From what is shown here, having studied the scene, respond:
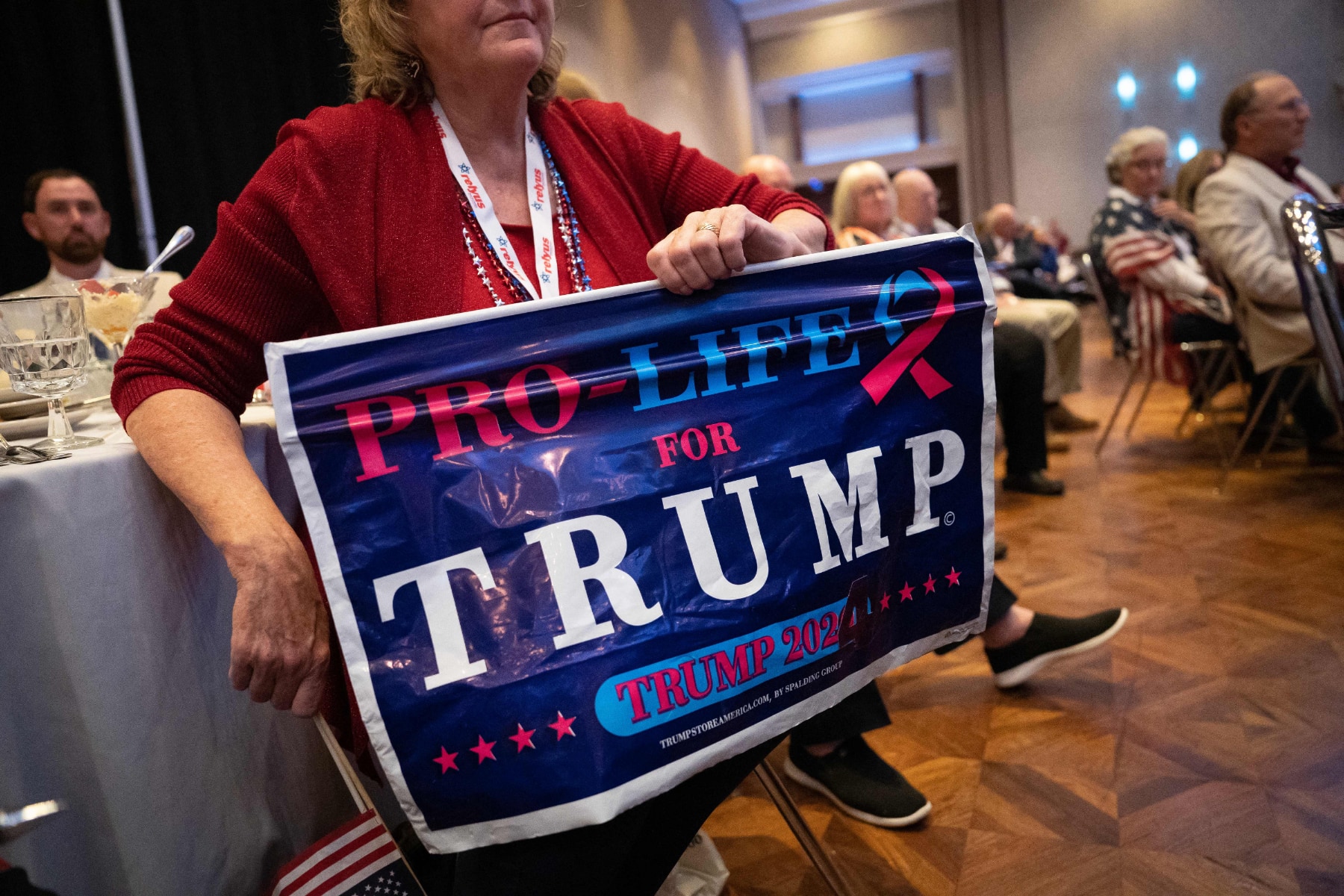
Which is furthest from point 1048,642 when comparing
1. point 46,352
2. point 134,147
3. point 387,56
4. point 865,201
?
point 134,147

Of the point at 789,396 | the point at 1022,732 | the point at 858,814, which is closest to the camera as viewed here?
the point at 789,396

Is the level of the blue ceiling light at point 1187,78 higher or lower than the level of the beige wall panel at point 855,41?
lower

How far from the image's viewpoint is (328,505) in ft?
2.48

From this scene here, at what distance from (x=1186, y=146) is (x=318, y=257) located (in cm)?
1233

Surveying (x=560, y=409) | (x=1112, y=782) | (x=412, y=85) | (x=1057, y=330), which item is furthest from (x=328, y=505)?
(x=1057, y=330)

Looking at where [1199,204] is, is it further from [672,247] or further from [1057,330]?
[672,247]

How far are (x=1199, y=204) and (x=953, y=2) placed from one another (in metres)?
9.62

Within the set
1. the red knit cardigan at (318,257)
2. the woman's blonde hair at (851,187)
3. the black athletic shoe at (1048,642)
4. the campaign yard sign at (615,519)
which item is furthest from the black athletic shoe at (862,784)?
the woman's blonde hair at (851,187)

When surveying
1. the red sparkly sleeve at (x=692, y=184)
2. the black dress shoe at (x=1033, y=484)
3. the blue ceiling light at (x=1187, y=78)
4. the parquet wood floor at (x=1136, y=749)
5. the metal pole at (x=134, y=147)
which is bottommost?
the parquet wood floor at (x=1136, y=749)

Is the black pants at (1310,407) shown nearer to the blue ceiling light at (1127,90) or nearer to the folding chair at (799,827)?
the folding chair at (799,827)

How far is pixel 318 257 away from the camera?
0.94 meters

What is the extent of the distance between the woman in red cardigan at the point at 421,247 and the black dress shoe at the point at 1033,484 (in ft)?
8.87

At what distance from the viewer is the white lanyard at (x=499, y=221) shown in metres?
1.05

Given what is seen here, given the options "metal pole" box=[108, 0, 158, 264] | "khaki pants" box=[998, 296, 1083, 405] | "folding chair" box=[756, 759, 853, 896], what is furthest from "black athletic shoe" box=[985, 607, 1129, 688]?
"metal pole" box=[108, 0, 158, 264]
